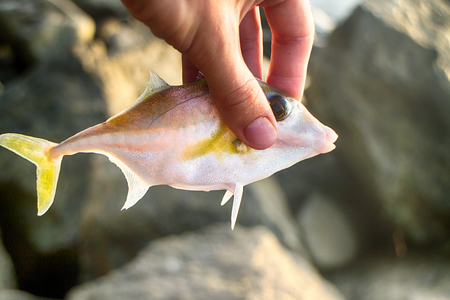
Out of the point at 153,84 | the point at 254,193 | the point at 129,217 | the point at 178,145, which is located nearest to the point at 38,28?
the point at 129,217

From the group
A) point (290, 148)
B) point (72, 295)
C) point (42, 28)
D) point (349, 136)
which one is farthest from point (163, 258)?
point (42, 28)

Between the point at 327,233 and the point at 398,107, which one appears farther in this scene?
the point at 327,233

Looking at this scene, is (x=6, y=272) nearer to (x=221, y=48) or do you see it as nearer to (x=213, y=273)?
(x=213, y=273)

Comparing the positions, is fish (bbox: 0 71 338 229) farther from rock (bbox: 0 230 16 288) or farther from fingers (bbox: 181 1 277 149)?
rock (bbox: 0 230 16 288)

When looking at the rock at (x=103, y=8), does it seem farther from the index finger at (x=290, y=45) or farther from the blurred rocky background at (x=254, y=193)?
the index finger at (x=290, y=45)

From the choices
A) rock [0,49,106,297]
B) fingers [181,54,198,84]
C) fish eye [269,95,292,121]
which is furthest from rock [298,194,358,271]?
fish eye [269,95,292,121]

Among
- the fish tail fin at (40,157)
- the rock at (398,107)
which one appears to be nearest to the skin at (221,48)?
the fish tail fin at (40,157)
